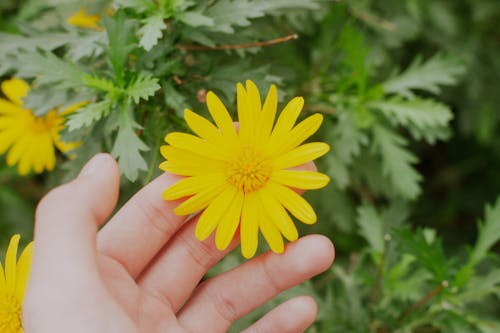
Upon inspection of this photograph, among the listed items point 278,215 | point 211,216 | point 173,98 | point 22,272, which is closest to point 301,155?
point 278,215

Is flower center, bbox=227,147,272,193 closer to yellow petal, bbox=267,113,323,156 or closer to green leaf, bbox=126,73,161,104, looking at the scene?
yellow petal, bbox=267,113,323,156

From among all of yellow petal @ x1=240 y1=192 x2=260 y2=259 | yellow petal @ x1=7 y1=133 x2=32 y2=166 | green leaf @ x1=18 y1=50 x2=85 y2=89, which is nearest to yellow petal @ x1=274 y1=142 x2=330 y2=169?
yellow petal @ x1=240 y1=192 x2=260 y2=259

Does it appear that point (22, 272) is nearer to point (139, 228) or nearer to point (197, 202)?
point (139, 228)

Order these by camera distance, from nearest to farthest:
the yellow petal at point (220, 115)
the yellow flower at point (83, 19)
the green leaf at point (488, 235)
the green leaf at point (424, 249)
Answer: the yellow petal at point (220, 115)
the green leaf at point (424, 249)
the green leaf at point (488, 235)
the yellow flower at point (83, 19)

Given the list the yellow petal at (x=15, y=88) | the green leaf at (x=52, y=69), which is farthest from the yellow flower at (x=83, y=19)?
the green leaf at (x=52, y=69)

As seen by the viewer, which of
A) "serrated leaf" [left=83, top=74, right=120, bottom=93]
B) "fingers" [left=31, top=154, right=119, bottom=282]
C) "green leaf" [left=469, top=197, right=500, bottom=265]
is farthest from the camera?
"green leaf" [left=469, top=197, right=500, bottom=265]

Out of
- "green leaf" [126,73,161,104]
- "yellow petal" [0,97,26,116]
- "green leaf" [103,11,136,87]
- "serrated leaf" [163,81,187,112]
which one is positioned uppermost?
"green leaf" [103,11,136,87]

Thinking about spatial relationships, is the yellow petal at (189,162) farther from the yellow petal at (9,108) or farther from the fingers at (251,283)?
the yellow petal at (9,108)
